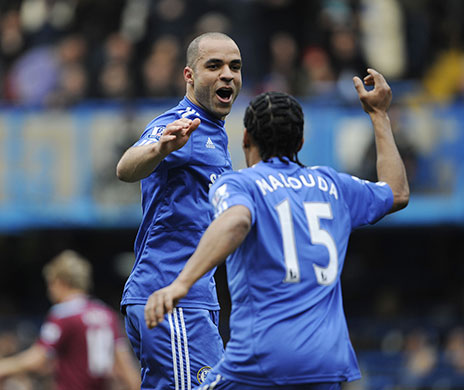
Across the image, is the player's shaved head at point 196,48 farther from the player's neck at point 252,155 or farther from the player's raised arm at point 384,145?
the player's neck at point 252,155

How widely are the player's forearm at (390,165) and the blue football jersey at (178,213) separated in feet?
2.90

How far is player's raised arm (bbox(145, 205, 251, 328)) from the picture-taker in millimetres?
4453

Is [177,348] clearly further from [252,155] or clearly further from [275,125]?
[275,125]

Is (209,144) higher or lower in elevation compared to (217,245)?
higher

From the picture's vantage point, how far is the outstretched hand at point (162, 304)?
443 cm

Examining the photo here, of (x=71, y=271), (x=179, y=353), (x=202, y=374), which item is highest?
(x=179, y=353)

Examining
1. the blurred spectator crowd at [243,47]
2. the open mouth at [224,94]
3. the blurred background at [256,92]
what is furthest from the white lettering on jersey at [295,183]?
the blurred spectator crowd at [243,47]

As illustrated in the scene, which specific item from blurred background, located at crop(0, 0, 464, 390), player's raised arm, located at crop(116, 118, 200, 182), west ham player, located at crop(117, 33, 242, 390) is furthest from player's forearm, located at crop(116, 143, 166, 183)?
blurred background, located at crop(0, 0, 464, 390)

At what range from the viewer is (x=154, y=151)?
17.0 feet

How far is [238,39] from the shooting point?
15555 millimetres

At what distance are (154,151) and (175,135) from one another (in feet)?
0.44

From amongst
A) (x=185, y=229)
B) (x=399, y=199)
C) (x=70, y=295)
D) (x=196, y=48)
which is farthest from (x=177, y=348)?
(x=70, y=295)

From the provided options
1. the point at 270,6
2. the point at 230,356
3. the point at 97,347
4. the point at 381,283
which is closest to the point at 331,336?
the point at 230,356

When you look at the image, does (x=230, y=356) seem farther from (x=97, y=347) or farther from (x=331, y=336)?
(x=97, y=347)
